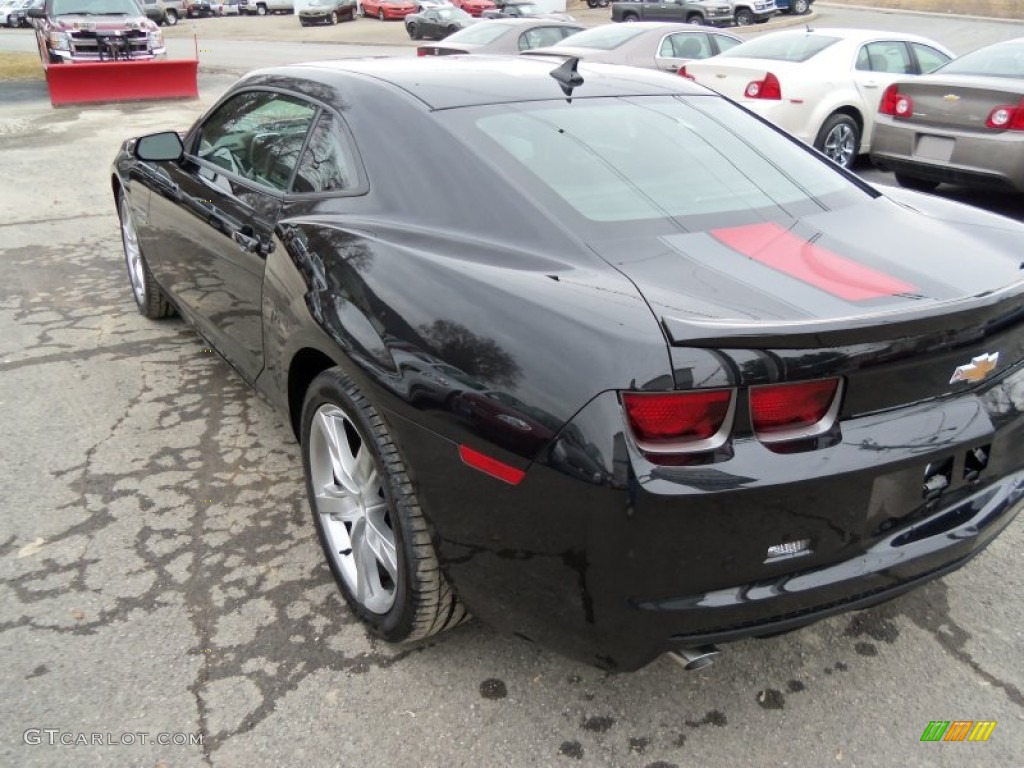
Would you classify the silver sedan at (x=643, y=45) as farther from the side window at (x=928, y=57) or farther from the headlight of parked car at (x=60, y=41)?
the headlight of parked car at (x=60, y=41)

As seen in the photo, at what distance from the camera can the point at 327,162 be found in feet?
9.62

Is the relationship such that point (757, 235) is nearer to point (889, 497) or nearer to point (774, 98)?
point (889, 497)

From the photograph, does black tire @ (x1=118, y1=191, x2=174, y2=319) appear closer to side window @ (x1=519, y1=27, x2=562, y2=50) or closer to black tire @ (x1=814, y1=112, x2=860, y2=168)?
black tire @ (x1=814, y1=112, x2=860, y2=168)

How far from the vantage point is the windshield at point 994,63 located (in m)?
7.02

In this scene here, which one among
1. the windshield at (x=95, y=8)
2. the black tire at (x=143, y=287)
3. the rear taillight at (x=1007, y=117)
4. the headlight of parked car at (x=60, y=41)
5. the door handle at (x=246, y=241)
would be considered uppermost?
the windshield at (x=95, y=8)

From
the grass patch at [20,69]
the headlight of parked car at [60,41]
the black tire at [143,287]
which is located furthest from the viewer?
the grass patch at [20,69]

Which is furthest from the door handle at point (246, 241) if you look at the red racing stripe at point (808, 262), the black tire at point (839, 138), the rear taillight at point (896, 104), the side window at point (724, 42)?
the side window at point (724, 42)

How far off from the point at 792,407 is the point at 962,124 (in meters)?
6.14

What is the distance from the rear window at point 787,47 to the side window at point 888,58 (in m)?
0.38

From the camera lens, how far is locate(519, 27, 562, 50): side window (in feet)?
43.6

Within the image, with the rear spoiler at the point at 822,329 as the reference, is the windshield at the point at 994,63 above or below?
above

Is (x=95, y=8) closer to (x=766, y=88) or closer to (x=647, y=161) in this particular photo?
(x=766, y=88)

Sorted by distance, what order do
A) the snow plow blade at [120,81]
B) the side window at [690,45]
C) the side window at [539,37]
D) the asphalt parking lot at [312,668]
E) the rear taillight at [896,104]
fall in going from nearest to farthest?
1. the asphalt parking lot at [312,668]
2. the rear taillight at [896,104]
3. the side window at [690,45]
4. the side window at [539,37]
5. the snow plow blade at [120,81]

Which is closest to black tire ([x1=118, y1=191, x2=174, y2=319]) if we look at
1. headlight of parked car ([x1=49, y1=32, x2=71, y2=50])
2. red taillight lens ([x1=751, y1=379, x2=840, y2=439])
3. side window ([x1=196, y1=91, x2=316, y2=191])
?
side window ([x1=196, y1=91, x2=316, y2=191])
